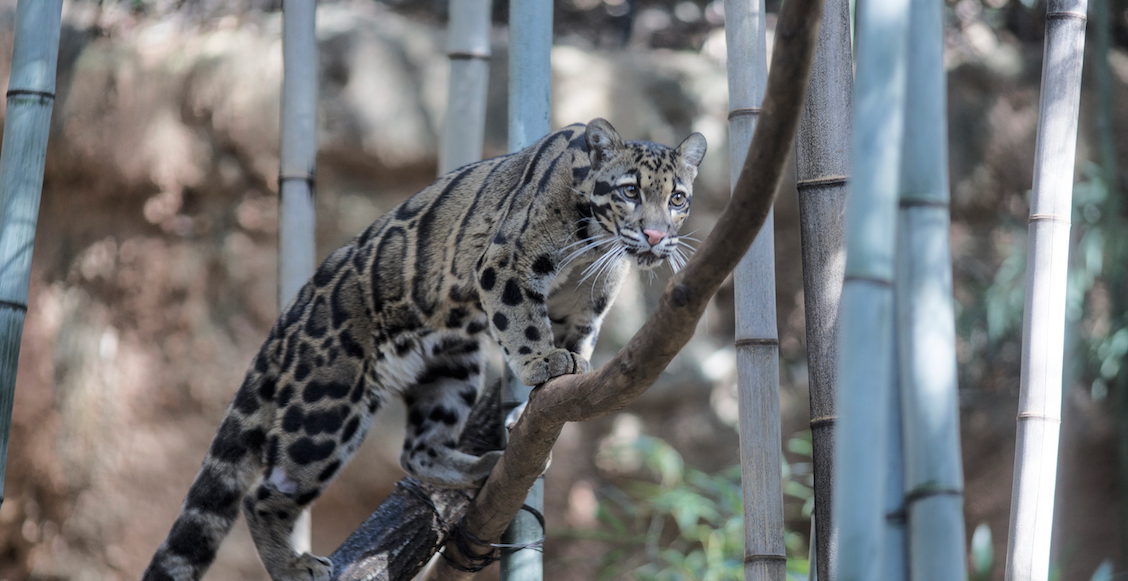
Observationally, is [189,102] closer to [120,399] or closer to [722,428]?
[120,399]

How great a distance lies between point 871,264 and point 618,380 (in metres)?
0.80

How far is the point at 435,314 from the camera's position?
127 inches

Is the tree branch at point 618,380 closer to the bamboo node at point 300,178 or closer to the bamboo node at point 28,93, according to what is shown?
the bamboo node at point 300,178

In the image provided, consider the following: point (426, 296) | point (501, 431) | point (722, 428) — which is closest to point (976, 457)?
point (722, 428)

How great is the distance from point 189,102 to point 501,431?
3430mm

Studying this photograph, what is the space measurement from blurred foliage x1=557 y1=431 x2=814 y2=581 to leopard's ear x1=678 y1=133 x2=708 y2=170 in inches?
75.0

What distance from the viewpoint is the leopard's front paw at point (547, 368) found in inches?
109

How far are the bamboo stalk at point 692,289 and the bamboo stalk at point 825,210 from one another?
55 centimetres

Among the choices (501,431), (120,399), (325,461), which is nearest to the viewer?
(325,461)

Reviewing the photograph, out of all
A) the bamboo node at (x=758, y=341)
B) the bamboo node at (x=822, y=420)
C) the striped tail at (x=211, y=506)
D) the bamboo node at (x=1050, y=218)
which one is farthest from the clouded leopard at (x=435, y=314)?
the bamboo node at (x=1050, y=218)

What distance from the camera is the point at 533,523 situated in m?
3.27

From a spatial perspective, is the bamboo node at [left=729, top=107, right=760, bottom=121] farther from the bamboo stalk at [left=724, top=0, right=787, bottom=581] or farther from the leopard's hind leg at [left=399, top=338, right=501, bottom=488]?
the leopard's hind leg at [left=399, top=338, right=501, bottom=488]

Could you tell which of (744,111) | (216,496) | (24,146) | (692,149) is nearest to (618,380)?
(744,111)

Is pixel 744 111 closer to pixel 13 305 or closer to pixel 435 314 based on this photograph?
pixel 435 314
